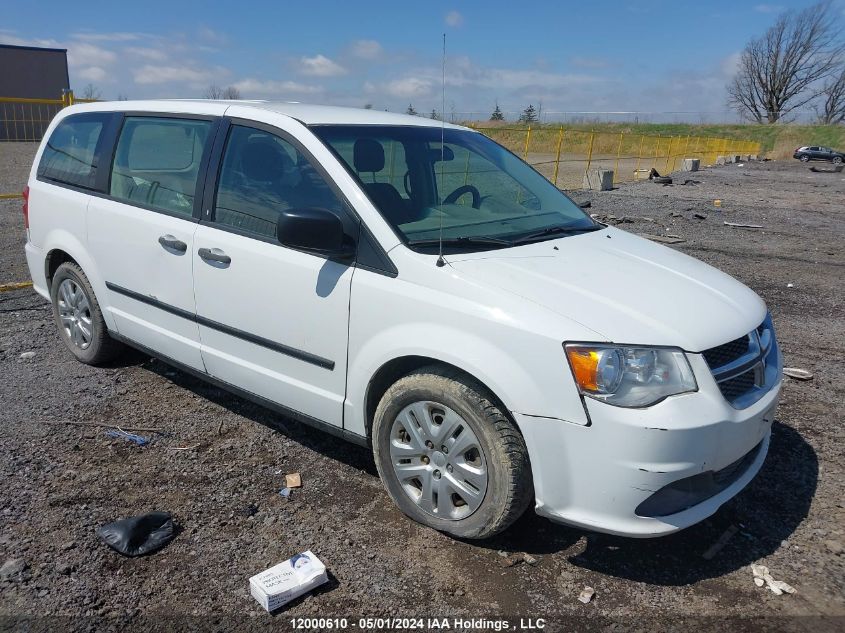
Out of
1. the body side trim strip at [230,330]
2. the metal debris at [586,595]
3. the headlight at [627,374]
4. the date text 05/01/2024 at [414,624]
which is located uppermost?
the headlight at [627,374]

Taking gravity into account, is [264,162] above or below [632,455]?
above

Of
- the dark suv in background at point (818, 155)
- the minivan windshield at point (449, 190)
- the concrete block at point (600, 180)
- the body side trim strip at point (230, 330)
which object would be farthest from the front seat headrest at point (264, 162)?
the dark suv in background at point (818, 155)

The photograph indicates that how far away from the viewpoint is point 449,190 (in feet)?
11.7

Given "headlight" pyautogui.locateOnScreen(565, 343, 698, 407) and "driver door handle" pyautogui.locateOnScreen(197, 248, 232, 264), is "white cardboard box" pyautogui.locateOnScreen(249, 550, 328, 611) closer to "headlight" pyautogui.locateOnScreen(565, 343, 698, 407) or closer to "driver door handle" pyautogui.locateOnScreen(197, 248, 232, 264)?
"headlight" pyautogui.locateOnScreen(565, 343, 698, 407)

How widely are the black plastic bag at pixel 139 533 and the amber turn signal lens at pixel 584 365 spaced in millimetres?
1879

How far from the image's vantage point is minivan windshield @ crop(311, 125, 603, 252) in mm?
3150

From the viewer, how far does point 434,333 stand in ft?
9.00

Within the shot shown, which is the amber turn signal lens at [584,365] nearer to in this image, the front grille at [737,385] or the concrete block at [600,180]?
the front grille at [737,385]

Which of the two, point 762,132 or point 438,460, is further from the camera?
point 762,132

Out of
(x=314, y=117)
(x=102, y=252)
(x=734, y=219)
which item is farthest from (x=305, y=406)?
(x=734, y=219)

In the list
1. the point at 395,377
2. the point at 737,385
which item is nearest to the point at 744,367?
the point at 737,385

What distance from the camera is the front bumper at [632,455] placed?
2.41 m

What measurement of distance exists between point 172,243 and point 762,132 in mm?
63066

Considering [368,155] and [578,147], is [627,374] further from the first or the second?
[578,147]
